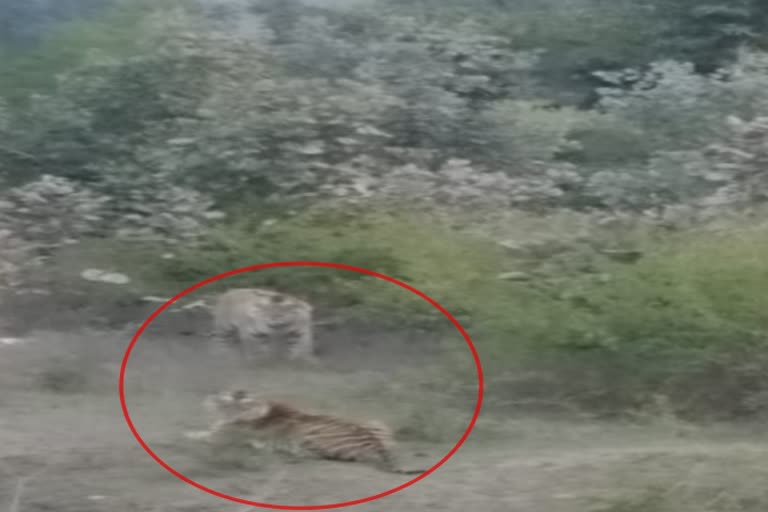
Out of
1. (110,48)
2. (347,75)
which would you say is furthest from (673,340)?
(110,48)

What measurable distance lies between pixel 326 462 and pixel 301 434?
6cm

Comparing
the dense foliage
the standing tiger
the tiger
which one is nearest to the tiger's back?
the tiger

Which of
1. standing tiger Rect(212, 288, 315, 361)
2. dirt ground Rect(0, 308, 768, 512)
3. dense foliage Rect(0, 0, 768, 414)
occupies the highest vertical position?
dense foliage Rect(0, 0, 768, 414)

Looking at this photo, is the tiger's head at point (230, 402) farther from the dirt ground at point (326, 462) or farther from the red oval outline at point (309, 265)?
the red oval outline at point (309, 265)

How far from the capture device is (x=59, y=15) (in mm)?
1657

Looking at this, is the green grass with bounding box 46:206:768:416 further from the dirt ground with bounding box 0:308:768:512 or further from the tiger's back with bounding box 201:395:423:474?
the tiger's back with bounding box 201:395:423:474

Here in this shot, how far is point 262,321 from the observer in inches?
59.1

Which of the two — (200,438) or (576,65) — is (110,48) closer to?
(200,438)

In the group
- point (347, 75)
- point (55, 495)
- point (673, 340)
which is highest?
point (347, 75)

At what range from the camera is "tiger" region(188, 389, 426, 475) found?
146cm

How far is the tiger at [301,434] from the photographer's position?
146 centimetres

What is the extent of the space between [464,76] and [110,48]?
0.69 metres

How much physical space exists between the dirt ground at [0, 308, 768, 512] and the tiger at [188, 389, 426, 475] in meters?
0.02

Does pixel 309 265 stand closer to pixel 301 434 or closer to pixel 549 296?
pixel 301 434
